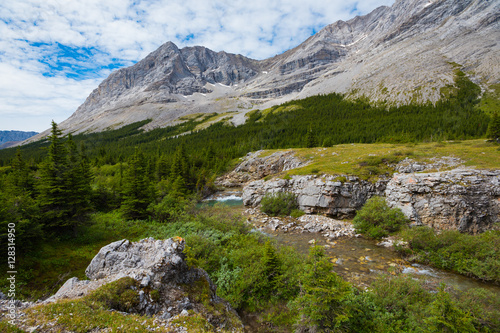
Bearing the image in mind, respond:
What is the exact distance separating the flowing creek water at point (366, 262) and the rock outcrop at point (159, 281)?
1098cm

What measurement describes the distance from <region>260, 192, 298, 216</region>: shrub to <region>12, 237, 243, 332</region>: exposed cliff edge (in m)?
22.6

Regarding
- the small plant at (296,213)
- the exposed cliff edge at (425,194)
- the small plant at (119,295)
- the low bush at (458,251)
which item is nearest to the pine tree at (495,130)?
the exposed cliff edge at (425,194)

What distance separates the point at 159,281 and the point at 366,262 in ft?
57.4

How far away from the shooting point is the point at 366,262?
17812 mm

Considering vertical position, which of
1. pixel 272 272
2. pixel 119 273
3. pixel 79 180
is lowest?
pixel 272 272

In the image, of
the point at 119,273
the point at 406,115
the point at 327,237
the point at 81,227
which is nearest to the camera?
the point at 119,273

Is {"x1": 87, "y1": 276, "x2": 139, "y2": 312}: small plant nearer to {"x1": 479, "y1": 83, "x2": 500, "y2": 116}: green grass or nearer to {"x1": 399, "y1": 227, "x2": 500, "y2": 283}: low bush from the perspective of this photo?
{"x1": 399, "y1": 227, "x2": 500, "y2": 283}: low bush

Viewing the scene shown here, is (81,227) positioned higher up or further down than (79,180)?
further down

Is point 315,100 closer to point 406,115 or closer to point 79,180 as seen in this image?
point 406,115

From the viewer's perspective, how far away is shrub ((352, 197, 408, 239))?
22420mm

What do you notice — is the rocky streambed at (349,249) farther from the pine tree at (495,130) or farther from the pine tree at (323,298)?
the pine tree at (495,130)

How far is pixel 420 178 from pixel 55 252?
37.6m

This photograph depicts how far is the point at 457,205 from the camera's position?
2188 cm

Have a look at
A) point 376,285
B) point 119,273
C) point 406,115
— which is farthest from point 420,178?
point 406,115
